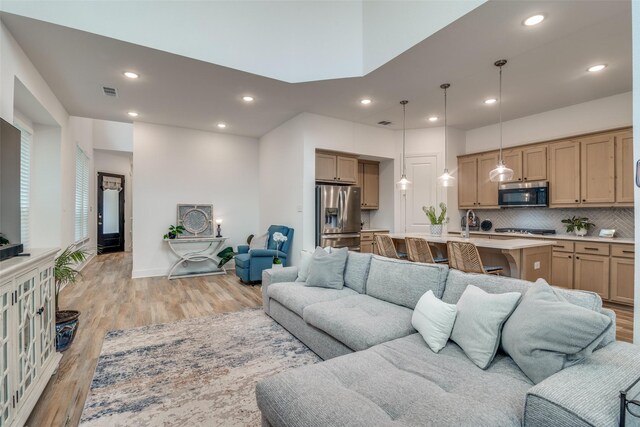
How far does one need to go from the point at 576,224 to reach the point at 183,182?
22.5ft

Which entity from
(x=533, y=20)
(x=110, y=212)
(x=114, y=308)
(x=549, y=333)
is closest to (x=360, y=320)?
(x=549, y=333)

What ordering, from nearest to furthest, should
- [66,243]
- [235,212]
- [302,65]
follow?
[302,65] → [66,243] → [235,212]

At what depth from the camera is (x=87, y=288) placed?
4945 millimetres

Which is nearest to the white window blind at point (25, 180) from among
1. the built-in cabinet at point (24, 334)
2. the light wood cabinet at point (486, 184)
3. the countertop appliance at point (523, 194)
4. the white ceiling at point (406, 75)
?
the white ceiling at point (406, 75)

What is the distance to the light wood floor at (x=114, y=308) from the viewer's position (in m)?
2.05

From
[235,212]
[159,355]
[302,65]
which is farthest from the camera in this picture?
[235,212]

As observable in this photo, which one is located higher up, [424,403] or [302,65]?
[302,65]

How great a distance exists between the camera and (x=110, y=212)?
30.0 feet

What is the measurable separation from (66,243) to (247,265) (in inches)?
111

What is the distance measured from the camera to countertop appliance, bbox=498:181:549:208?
481 centimetres

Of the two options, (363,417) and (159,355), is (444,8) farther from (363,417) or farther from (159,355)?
(159,355)

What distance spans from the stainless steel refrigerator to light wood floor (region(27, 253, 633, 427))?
1463 mm

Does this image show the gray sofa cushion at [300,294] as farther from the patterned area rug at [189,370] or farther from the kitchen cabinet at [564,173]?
the kitchen cabinet at [564,173]

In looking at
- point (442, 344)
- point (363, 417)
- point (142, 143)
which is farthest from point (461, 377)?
point (142, 143)
